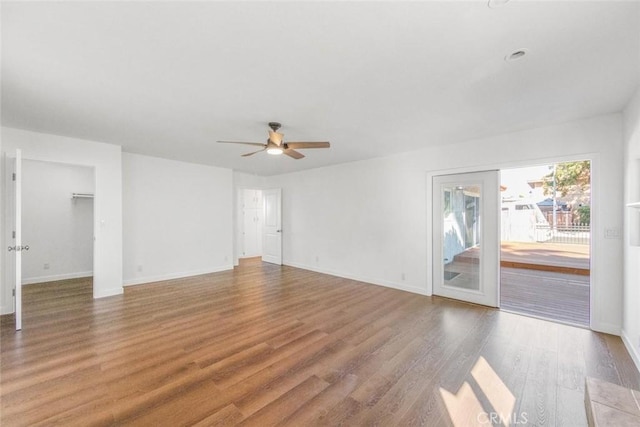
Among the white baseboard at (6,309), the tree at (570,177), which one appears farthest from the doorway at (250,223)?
the tree at (570,177)

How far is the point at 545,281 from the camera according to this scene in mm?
5219

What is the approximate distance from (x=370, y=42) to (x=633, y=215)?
2.96 metres

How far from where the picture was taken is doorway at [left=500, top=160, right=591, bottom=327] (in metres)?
3.97

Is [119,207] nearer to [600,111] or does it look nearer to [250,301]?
[250,301]

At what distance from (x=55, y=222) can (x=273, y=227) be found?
4679mm

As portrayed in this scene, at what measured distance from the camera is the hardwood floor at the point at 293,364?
5.95 feet

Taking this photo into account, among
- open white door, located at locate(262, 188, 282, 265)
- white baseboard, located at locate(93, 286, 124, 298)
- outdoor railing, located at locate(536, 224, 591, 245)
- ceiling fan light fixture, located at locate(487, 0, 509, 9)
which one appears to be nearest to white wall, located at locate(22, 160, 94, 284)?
white baseboard, located at locate(93, 286, 124, 298)

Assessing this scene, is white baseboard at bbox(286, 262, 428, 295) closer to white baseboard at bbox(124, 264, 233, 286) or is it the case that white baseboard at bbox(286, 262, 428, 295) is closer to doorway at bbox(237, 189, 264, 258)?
white baseboard at bbox(124, 264, 233, 286)

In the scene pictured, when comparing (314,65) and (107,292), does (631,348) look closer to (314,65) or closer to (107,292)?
Result: (314,65)

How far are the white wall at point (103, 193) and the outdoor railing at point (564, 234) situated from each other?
41.9 feet

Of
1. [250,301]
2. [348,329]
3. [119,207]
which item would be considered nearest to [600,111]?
[348,329]

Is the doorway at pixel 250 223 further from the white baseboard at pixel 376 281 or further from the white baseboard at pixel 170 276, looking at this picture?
the white baseboard at pixel 376 281

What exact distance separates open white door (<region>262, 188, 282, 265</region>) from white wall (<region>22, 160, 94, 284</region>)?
4.04 metres

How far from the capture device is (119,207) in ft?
14.7
